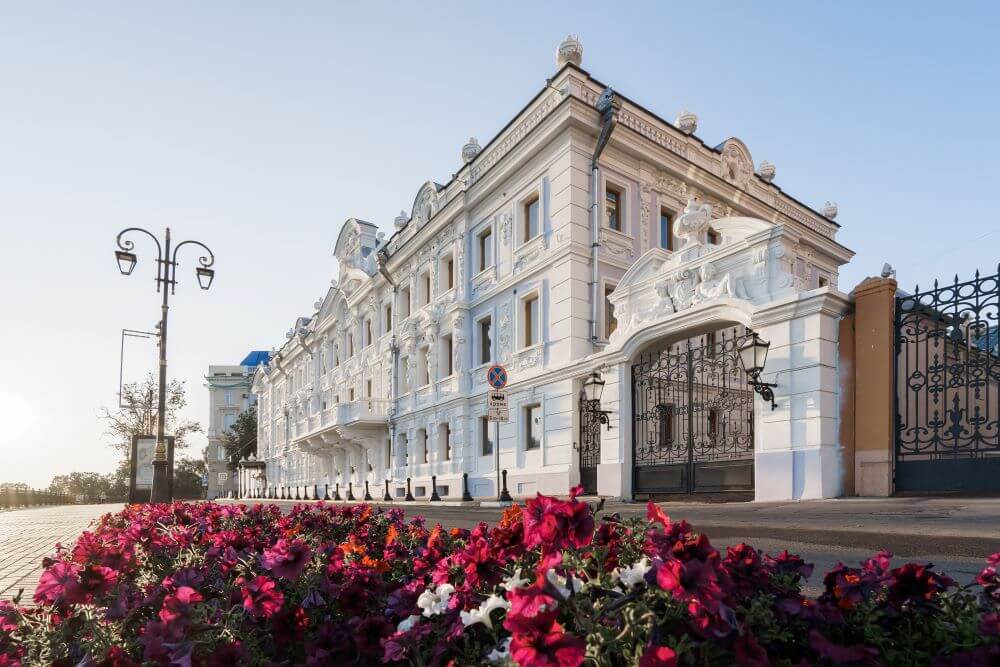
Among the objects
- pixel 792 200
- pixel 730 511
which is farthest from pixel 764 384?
pixel 792 200

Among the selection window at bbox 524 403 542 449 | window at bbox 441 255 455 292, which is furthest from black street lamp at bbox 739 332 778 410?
window at bbox 441 255 455 292

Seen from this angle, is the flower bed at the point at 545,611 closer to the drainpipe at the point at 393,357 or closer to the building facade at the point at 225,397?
the drainpipe at the point at 393,357

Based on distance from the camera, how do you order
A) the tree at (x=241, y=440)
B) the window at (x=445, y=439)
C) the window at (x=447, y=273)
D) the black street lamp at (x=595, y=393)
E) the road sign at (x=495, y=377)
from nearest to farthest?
1. the road sign at (x=495, y=377)
2. the black street lamp at (x=595, y=393)
3. the window at (x=445, y=439)
4. the window at (x=447, y=273)
5. the tree at (x=241, y=440)

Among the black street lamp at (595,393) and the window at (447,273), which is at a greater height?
the window at (447,273)

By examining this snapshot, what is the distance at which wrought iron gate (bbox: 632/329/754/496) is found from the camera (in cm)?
1126

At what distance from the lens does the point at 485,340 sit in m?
20.6

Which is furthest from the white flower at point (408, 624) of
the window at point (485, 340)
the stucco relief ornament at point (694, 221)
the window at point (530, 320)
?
the window at point (485, 340)

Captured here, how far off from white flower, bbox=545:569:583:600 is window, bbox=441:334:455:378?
68.4 feet

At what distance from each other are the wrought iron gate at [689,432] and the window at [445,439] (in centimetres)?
901

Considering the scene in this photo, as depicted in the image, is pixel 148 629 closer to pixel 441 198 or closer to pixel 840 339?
pixel 840 339

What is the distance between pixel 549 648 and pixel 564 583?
8.3 inches

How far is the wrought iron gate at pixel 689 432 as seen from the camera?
11258 mm

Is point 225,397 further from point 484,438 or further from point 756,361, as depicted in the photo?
point 756,361

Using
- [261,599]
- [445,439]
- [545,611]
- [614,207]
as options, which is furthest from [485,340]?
[545,611]
